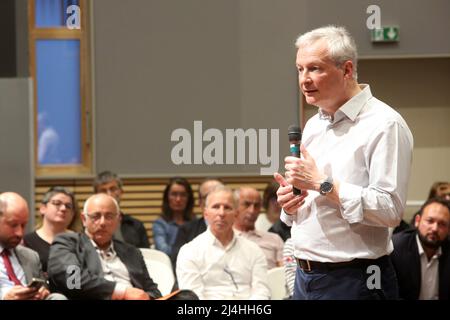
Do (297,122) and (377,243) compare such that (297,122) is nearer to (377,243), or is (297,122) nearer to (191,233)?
(377,243)

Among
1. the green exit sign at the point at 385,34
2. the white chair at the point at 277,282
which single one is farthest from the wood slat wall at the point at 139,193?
the green exit sign at the point at 385,34

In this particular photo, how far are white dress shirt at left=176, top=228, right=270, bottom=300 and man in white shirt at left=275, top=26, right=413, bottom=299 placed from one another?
0.93 meters

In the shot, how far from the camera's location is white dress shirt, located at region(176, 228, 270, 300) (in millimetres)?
3447

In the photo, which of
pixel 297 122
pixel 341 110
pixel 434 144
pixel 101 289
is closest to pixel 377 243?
pixel 341 110

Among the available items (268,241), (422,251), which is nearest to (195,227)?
(268,241)

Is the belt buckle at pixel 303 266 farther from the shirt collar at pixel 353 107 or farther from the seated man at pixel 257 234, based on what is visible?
the seated man at pixel 257 234

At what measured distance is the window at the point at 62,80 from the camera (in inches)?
132

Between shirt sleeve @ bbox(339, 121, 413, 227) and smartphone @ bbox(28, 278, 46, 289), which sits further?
smartphone @ bbox(28, 278, 46, 289)

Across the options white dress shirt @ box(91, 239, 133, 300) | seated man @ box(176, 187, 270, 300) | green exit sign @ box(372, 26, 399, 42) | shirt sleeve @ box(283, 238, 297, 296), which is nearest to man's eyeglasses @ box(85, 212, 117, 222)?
white dress shirt @ box(91, 239, 133, 300)

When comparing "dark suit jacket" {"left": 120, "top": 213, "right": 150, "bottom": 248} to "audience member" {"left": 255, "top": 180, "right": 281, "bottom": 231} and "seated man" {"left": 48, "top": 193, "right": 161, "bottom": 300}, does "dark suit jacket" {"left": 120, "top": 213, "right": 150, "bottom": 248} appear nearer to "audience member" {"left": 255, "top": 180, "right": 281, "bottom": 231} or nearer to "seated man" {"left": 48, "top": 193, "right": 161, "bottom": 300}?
"seated man" {"left": 48, "top": 193, "right": 161, "bottom": 300}

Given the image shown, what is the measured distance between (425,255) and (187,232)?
1268 mm

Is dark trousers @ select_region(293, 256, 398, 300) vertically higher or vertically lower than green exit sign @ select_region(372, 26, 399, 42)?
lower

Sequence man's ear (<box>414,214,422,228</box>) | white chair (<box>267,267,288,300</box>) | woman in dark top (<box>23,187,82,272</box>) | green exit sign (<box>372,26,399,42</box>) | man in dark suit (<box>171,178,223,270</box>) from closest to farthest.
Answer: green exit sign (<box>372,26,399,42</box>) → man in dark suit (<box>171,178,223,270</box>) → white chair (<box>267,267,288,300</box>) → man's ear (<box>414,214,422,228</box>) → woman in dark top (<box>23,187,82,272</box>)
